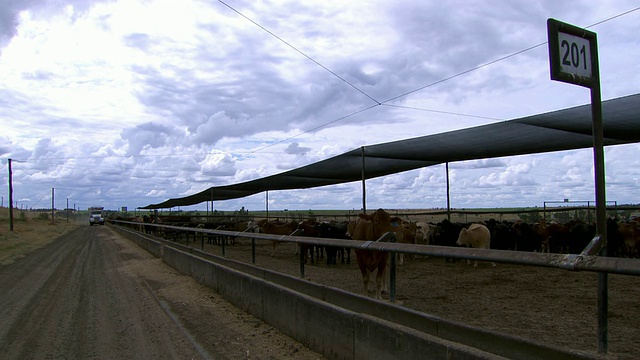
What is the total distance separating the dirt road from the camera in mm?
5781

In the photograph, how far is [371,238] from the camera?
8898 mm

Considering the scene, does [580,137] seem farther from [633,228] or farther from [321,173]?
[321,173]

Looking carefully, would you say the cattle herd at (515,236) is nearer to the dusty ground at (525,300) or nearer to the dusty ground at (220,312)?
the dusty ground at (525,300)

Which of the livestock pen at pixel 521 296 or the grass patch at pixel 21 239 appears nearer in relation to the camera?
the livestock pen at pixel 521 296

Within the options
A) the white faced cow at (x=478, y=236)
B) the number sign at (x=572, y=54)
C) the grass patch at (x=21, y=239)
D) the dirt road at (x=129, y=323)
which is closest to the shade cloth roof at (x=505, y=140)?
the white faced cow at (x=478, y=236)

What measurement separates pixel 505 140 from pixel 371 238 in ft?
20.8

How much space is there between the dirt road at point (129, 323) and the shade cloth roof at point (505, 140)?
7314mm

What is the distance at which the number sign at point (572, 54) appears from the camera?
3.54 metres

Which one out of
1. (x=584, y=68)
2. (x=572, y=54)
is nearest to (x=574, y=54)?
(x=572, y=54)

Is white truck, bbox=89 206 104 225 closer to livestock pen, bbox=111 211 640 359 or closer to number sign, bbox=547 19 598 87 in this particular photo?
livestock pen, bbox=111 211 640 359

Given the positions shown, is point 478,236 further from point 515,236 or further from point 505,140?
point 505,140

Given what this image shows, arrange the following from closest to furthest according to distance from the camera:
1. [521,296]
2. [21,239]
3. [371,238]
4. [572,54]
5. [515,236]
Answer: [572,54], [521,296], [371,238], [515,236], [21,239]

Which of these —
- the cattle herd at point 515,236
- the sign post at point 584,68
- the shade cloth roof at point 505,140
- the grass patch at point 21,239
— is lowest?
the grass patch at point 21,239

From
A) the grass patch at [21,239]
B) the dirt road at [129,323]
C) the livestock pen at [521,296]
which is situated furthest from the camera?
the grass patch at [21,239]
